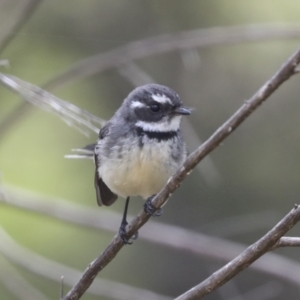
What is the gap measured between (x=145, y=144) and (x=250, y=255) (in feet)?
3.65

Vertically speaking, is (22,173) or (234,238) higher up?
(234,238)

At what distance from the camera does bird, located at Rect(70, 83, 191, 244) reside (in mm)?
3039

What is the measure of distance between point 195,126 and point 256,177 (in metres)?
0.71

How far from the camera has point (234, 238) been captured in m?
5.93

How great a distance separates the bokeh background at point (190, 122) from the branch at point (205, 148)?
3.14 meters

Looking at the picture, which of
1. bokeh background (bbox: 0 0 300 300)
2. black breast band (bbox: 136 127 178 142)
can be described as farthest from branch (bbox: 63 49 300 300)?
bokeh background (bbox: 0 0 300 300)

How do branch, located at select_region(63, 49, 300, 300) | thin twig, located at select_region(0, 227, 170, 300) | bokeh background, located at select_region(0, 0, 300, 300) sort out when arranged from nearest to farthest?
branch, located at select_region(63, 49, 300, 300) → thin twig, located at select_region(0, 227, 170, 300) → bokeh background, located at select_region(0, 0, 300, 300)

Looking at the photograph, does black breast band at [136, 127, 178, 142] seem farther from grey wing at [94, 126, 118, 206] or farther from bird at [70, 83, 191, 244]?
grey wing at [94, 126, 118, 206]

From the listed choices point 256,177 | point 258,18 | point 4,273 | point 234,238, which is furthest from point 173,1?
point 4,273

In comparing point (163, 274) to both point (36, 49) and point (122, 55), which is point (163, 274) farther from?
point (122, 55)

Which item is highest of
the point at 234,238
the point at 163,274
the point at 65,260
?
the point at 234,238

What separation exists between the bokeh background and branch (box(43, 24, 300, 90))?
210 cm

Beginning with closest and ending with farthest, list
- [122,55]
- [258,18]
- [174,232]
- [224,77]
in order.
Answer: [122,55] < [174,232] < [258,18] < [224,77]

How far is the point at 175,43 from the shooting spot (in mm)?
3447
